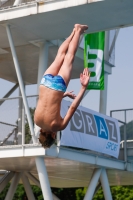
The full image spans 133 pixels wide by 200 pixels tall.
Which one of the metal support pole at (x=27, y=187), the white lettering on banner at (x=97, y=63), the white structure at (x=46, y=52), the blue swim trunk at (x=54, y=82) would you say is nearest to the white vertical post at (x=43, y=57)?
the white structure at (x=46, y=52)

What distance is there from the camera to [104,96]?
24.5 meters

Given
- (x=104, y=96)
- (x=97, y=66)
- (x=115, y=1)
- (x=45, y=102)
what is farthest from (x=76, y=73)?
(x=45, y=102)

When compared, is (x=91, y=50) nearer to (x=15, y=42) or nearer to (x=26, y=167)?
(x=15, y=42)

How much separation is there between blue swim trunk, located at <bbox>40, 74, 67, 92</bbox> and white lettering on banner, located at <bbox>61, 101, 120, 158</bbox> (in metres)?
9.58

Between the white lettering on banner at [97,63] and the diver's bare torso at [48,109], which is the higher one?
the white lettering on banner at [97,63]

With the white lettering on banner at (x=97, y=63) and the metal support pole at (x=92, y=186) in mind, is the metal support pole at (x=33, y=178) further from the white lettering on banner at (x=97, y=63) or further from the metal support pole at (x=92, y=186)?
the white lettering on banner at (x=97, y=63)

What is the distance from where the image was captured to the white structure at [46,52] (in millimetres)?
17317

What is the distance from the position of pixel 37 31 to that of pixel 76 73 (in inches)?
236

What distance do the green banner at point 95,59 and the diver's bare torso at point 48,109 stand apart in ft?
41.4

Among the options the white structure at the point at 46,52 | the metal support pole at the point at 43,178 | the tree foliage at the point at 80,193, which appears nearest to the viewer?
the white structure at the point at 46,52

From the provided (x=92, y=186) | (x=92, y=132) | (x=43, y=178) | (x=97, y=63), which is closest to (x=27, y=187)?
(x=92, y=186)

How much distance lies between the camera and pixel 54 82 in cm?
902

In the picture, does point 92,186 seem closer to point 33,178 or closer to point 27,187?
point 33,178

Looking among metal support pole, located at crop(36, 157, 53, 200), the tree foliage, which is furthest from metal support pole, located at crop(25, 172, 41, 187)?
the tree foliage
